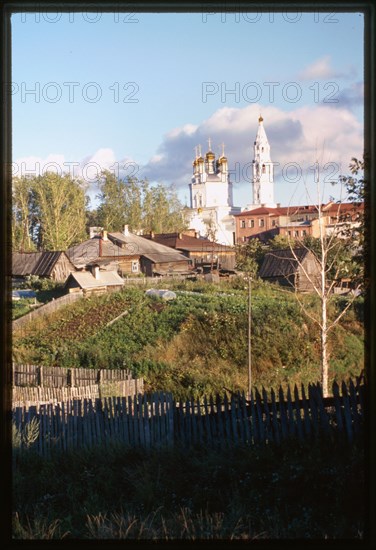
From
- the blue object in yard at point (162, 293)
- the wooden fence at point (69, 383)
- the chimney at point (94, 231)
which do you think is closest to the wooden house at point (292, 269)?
the blue object in yard at point (162, 293)

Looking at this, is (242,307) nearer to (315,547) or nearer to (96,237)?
(96,237)

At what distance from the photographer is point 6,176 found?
4.81 metres

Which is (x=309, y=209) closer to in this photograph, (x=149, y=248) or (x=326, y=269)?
(x=326, y=269)

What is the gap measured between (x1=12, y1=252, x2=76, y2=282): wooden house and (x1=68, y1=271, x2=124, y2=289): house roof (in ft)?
0.35

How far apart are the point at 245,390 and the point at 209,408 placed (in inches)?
18.9

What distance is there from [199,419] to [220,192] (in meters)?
2.33

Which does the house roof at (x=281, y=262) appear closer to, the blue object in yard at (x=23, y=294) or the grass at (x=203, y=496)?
the grass at (x=203, y=496)

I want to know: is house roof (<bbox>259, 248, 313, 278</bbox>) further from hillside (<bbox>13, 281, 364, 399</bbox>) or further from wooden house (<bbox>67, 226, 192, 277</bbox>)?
wooden house (<bbox>67, 226, 192, 277</bbox>)

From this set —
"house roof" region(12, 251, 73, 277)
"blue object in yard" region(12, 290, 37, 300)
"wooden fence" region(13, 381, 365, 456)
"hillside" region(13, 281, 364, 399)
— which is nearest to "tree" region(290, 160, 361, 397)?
"hillside" region(13, 281, 364, 399)

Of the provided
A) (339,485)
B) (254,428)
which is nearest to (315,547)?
(339,485)

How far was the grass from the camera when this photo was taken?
5.10 m

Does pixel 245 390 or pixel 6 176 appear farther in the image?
pixel 245 390

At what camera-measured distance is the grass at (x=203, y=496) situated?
510 centimetres

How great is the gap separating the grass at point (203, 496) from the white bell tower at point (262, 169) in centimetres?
232
